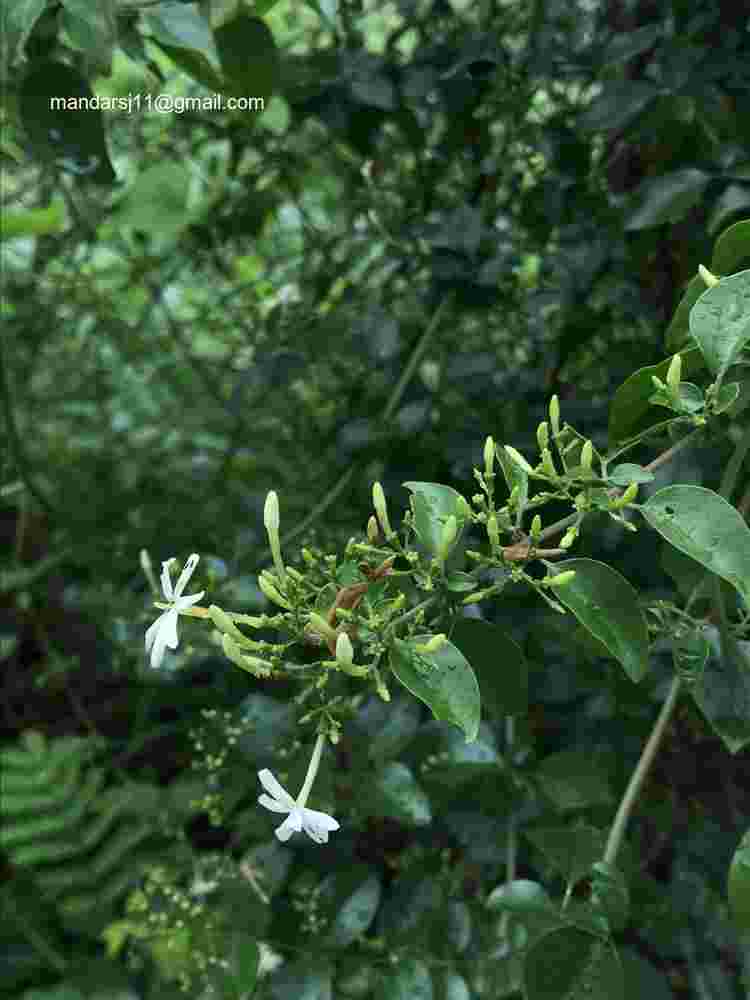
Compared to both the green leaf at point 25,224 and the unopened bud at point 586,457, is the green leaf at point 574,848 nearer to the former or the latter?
the unopened bud at point 586,457

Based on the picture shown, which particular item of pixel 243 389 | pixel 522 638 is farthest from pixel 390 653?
pixel 243 389

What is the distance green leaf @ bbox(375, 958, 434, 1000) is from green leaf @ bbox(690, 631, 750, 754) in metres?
0.29

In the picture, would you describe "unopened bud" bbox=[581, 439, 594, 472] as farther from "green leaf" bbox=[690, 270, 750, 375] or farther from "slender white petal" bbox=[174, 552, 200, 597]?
"slender white petal" bbox=[174, 552, 200, 597]

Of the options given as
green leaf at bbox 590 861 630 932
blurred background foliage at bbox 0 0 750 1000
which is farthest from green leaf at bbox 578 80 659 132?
green leaf at bbox 590 861 630 932

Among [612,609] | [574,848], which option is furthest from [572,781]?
[612,609]

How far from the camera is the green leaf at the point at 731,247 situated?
0.61 meters

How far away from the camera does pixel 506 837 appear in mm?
982

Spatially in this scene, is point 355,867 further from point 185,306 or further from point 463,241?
point 185,306

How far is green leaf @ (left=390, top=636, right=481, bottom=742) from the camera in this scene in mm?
534

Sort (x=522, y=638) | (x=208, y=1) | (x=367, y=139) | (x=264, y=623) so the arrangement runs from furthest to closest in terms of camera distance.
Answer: (x=367, y=139), (x=522, y=638), (x=208, y=1), (x=264, y=623)

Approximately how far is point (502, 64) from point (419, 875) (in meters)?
0.72

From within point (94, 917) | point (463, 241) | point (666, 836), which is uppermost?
point (463, 241)

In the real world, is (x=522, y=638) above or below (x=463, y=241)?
below

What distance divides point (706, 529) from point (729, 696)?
0.61 feet
